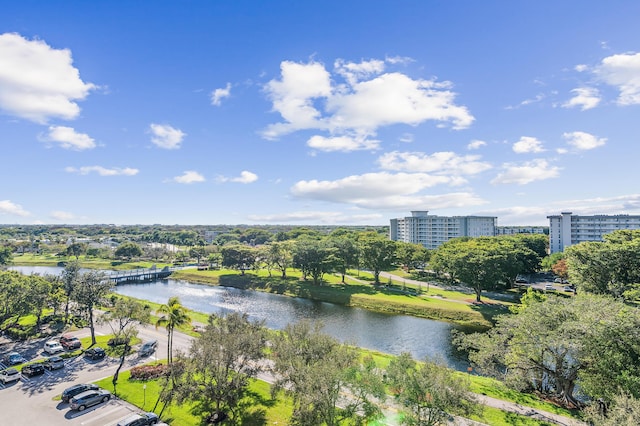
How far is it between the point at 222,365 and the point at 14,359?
25303mm

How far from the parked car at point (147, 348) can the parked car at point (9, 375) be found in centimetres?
914

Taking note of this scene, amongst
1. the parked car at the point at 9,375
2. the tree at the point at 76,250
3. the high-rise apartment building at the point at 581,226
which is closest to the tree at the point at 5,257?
the tree at the point at 76,250

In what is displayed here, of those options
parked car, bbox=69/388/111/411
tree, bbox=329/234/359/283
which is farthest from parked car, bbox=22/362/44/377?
tree, bbox=329/234/359/283

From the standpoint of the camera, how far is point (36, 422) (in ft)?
73.9

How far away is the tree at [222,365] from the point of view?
20891 millimetres

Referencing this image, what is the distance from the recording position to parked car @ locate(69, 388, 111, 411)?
939 inches

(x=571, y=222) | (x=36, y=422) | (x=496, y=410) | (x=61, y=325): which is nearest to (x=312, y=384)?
(x=496, y=410)

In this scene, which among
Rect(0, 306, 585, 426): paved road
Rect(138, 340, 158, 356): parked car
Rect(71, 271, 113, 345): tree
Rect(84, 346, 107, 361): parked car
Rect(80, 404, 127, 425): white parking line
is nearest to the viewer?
Rect(80, 404, 127, 425): white parking line

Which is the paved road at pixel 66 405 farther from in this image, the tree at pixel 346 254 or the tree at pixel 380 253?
the tree at pixel 380 253

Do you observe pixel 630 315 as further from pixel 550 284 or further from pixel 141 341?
pixel 550 284

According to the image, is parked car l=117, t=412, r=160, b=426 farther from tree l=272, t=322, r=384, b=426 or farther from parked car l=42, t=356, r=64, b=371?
parked car l=42, t=356, r=64, b=371

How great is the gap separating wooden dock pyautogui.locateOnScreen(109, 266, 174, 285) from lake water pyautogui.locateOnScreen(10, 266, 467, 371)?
9.55 m

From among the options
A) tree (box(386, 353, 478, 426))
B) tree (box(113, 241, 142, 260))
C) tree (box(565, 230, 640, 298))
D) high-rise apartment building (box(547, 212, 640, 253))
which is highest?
high-rise apartment building (box(547, 212, 640, 253))

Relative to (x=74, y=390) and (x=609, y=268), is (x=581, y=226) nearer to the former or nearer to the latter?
(x=609, y=268)
